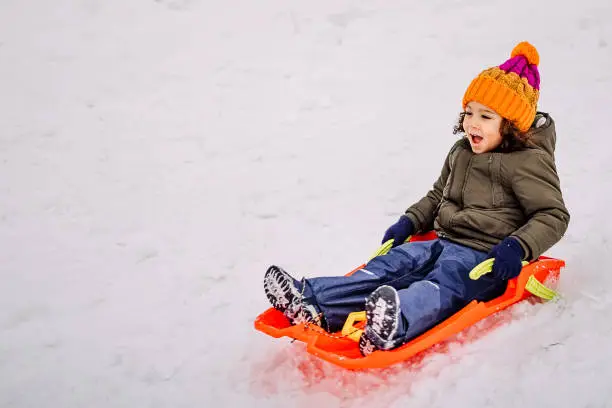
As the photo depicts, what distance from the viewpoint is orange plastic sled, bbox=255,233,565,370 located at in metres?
2.71

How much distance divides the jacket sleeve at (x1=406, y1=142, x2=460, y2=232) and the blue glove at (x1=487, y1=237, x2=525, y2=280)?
678mm

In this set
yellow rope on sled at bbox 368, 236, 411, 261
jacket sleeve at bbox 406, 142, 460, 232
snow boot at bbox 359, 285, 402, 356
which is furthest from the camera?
jacket sleeve at bbox 406, 142, 460, 232

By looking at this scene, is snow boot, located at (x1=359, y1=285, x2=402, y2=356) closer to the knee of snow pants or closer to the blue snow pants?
the blue snow pants

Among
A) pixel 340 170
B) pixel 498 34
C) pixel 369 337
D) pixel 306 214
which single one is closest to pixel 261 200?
pixel 306 214

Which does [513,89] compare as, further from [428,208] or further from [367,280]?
[367,280]

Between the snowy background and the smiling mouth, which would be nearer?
the snowy background

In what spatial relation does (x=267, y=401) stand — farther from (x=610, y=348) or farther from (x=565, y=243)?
(x=565, y=243)

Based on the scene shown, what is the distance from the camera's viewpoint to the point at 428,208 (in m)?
3.65

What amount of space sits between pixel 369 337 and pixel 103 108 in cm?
409

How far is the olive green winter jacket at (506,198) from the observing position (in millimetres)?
3072

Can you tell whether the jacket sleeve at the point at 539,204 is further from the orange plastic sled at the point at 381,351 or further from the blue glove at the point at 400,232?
the blue glove at the point at 400,232

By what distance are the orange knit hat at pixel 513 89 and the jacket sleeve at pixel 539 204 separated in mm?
197

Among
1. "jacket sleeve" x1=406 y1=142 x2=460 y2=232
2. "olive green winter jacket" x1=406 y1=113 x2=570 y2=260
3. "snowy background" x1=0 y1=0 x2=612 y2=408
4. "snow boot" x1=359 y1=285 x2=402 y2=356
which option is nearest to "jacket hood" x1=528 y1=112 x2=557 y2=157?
"olive green winter jacket" x1=406 y1=113 x2=570 y2=260

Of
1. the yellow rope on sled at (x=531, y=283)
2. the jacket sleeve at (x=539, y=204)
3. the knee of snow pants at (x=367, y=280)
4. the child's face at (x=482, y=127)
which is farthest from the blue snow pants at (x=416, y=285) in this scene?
the child's face at (x=482, y=127)
